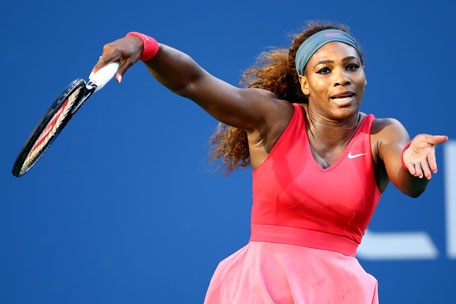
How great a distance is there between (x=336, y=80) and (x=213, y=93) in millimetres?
430

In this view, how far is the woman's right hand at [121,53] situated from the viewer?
183cm

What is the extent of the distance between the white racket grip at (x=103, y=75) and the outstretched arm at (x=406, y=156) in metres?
0.83

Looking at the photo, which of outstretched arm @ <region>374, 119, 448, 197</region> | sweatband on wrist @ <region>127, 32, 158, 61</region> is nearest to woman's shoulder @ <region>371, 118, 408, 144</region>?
outstretched arm @ <region>374, 119, 448, 197</region>

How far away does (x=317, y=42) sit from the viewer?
2402 millimetres

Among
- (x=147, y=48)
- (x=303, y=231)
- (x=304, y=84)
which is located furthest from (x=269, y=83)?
(x=147, y=48)

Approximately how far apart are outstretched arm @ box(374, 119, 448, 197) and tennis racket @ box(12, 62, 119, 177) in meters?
0.83

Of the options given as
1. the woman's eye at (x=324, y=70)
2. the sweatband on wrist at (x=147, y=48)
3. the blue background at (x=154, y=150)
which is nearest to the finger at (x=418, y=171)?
the woman's eye at (x=324, y=70)

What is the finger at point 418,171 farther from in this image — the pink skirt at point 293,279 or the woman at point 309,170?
the pink skirt at point 293,279

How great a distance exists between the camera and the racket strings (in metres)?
1.72

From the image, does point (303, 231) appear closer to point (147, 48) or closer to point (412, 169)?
point (412, 169)

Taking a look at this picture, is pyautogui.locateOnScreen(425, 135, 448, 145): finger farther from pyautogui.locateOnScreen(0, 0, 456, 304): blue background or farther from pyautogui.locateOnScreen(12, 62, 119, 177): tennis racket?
pyautogui.locateOnScreen(0, 0, 456, 304): blue background

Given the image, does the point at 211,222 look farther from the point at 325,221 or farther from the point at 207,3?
the point at 325,221

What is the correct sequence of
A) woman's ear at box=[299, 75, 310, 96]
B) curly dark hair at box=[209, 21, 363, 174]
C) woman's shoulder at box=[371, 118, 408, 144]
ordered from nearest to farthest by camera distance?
woman's shoulder at box=[371, 118, 408, 144], woman's ear at box=[299, 75, 310, 96], curly dark hair at box=[209, 21, 363, 174]

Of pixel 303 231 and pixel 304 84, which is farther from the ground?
pixel 304 84
